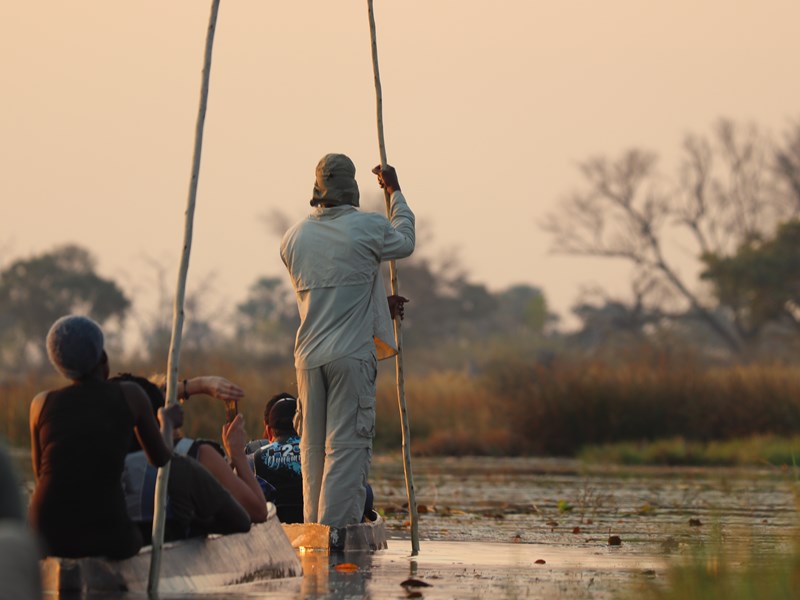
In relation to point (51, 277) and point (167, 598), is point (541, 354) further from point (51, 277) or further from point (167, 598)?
point (51, 277)

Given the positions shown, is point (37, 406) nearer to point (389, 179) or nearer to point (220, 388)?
point (220, 388)

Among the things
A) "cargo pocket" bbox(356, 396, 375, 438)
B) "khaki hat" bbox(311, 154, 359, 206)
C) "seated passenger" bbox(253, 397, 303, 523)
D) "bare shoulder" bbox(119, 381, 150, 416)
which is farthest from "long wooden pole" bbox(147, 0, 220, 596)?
"seated passenger" bbox(253, 397, 303, 523)

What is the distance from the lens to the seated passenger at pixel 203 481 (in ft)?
25.8

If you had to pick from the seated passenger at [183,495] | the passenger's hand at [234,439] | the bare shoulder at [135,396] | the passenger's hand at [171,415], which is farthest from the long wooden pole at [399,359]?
the bare shoulder at [135,396]

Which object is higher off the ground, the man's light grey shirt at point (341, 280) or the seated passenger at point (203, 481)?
the man's light grey shirt at point (341, 280)

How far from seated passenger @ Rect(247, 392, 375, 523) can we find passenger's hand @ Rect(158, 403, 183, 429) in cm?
319

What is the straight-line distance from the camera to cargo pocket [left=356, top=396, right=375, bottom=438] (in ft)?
33.7

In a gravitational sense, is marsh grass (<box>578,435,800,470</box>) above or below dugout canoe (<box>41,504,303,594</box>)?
above

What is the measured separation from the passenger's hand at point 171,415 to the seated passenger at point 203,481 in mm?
208

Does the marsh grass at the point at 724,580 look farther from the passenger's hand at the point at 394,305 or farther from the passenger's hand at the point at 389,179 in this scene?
the passenger's hand at the point at 389,179

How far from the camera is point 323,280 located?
10320 millimetres

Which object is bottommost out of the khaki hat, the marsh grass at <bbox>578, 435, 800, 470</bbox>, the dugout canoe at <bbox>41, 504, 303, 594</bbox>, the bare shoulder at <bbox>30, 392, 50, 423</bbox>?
the dugout canoe at <bbox>41, 504, 303, 594</bbox>

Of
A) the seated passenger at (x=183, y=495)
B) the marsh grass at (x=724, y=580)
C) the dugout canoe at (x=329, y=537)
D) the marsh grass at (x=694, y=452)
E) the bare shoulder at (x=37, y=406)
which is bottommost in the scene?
the marsh grass at (x=724, y=580)

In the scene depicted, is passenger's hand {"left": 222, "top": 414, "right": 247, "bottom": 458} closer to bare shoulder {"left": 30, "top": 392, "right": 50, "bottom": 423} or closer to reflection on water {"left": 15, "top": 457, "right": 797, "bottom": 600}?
reflection on water {"left": 15, "top": 457, "right": 797, "bottom": 600}
